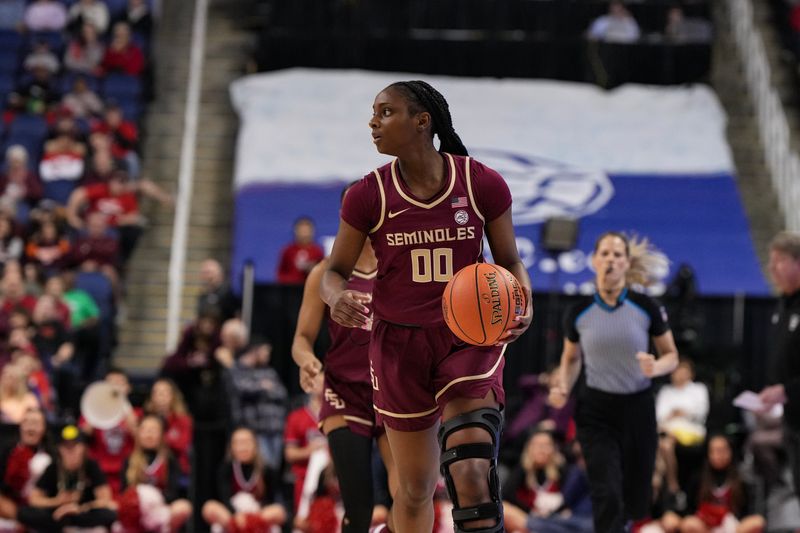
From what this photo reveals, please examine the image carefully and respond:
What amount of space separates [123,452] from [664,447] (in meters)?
4.72

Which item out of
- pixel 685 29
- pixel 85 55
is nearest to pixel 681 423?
pixel 685 29

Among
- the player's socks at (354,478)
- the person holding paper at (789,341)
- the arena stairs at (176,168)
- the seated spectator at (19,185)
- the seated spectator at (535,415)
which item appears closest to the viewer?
the player's socks at (354,478)

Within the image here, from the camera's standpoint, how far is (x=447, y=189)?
223 inches

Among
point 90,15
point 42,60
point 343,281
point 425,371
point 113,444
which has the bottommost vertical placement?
point 113,444

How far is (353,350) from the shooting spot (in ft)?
22.5

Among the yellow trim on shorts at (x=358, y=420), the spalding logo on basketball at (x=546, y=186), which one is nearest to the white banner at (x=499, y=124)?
the spalding logo on basketball at (x=546, y=186)

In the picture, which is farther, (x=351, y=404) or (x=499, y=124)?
(x=499, y=124)

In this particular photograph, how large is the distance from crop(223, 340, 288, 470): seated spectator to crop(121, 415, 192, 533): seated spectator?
2.49 feet

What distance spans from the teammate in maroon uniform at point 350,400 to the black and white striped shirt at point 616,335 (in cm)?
161

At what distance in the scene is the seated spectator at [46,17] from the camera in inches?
733

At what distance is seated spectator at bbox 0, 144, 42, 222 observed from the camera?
15094 millimetres

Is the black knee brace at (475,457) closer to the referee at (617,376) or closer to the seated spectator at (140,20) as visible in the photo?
the referee at (617,376)

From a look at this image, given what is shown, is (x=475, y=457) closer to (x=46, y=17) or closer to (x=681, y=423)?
(x=681, y=423)

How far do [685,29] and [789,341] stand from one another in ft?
36.6
